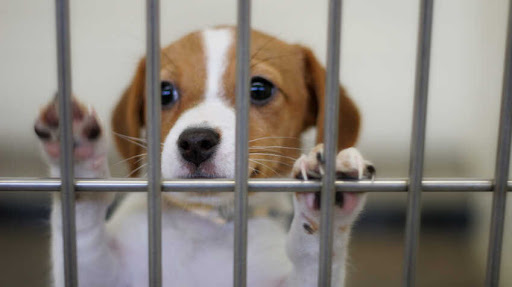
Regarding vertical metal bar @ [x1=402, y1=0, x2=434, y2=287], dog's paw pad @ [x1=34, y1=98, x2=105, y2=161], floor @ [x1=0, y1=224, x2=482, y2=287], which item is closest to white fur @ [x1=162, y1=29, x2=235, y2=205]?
dog's paw pad @ [x1=34, y1=98, x2=105, y2=161]

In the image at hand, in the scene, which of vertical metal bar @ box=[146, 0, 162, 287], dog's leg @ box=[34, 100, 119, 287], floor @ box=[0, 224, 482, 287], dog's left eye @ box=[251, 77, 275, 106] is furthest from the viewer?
floor @ box=[0, 224, 482, 287]

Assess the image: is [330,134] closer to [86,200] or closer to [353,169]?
[353,169]

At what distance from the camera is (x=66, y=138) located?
15.9 inches

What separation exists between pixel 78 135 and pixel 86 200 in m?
0.11

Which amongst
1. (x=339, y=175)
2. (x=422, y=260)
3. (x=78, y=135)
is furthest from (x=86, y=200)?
(x=422, y=260)

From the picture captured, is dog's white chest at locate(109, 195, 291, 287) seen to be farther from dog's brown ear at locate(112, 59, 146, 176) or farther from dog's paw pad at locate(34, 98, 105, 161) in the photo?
dog's paw pad at locate(34, 98, 105, 161)

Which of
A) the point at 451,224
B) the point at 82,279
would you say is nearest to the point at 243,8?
the point at 82,279

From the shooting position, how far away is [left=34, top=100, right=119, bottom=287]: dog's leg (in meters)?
0.49

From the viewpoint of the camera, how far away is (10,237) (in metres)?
0.85

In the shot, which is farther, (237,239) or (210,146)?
(210,146)

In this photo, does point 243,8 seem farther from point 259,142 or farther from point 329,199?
point 259,142

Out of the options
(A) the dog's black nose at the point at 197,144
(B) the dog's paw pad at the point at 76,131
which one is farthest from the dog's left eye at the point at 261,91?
(B) the dog's paw pad at the point at 76,131

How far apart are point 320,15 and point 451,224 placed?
31.3 inches

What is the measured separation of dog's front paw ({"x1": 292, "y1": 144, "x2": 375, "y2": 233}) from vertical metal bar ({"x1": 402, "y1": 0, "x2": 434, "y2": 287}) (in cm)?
4
